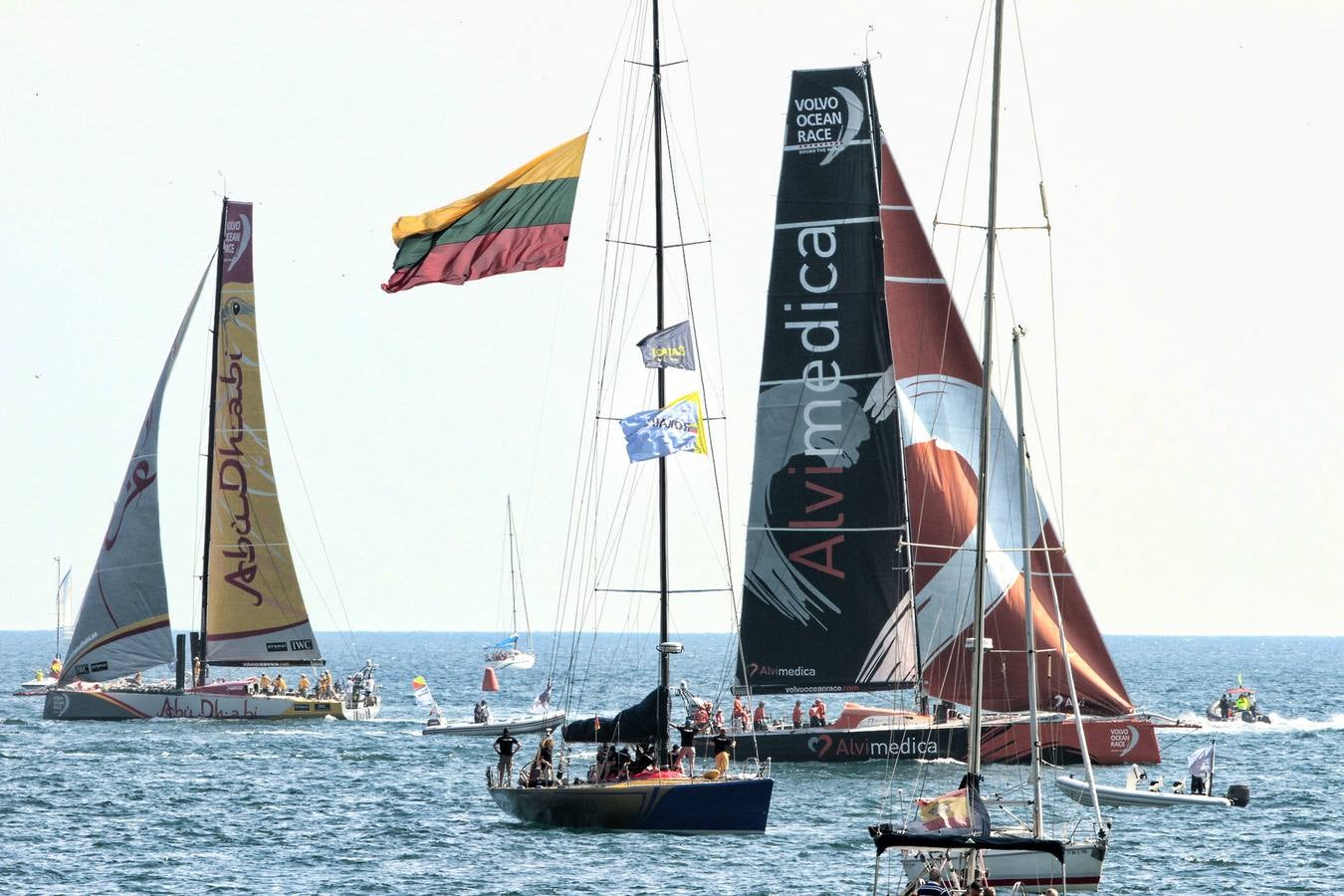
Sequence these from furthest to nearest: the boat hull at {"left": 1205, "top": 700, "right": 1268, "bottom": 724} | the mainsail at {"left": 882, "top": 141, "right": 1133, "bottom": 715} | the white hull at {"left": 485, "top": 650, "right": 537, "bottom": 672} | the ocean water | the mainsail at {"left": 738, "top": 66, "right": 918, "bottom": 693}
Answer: the white hull at {"left": 485, "top": 650, "right": 537, "bottom": 672} < the boat hull at {"left": 1205, "top": 700, "right": 1268, "bottom": 724} < the mainsail at {"left": 738, "top": 66, "right": 918, "bottom": 693} < the mainsail at {"left": 882, "top": 141, "right": 1133, "bottom": 715} < the ocean water

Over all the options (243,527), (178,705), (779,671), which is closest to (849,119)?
(779,671)

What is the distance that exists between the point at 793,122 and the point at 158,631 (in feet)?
98.8

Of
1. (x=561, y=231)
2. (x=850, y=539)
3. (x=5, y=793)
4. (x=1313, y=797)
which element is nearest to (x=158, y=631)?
(x=5, y=793)

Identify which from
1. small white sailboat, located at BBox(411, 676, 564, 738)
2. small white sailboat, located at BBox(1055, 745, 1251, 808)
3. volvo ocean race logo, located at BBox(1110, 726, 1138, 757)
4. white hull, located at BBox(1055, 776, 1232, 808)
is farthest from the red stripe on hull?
small white sailboat, located at BBox(1055, 745, 1251, 808)

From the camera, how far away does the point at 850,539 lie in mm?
47281

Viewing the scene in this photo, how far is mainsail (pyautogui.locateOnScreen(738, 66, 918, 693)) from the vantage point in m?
47.2

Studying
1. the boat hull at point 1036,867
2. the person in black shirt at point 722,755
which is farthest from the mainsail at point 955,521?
the boat hull at point 1036,867

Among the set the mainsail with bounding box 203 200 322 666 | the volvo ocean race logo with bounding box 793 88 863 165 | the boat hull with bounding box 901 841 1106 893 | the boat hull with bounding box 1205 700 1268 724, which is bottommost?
the boat hull with bounding box 901 841 1106 893

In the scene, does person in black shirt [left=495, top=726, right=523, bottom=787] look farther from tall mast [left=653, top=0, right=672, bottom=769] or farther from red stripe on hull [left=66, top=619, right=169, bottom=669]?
red stripe on hull [left=66, top=619, right=169, bottom=669]

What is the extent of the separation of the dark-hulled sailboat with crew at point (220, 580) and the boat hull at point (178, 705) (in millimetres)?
48

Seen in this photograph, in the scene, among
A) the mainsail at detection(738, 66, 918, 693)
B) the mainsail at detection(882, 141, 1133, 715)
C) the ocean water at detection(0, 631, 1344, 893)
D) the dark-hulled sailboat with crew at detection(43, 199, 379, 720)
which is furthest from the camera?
the dark-hulled sailboat with crew at detection(43, 199, 379, 720)

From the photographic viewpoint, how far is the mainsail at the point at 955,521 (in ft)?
151

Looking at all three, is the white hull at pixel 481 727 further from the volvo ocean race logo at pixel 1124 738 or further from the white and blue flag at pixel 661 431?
the white and blue flag at pixel 661 431

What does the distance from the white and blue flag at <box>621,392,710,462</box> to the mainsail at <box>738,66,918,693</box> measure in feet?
41.2
